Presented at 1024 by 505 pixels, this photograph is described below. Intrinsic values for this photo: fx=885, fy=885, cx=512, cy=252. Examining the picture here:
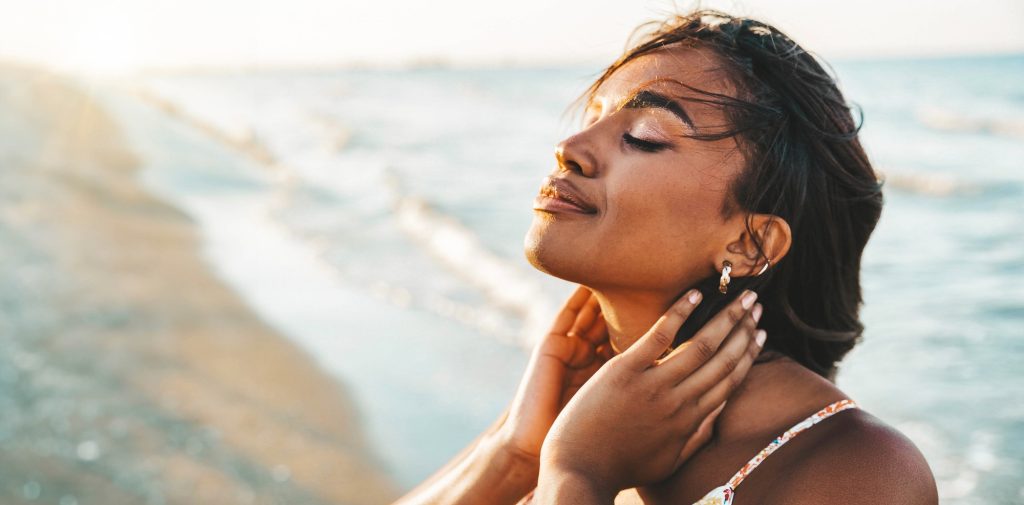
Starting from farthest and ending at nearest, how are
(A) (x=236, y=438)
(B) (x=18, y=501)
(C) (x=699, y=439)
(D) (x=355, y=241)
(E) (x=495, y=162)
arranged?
(E) (x=495, y=162) < (D) (x=355, y=241) < (A) (x=236, y=438) < (B) (x=18, y=501) < (C) (x=699, y=439)

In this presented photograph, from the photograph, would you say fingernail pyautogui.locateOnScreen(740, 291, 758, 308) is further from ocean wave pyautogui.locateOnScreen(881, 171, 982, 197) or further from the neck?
ocean wave pyautogui.locateOnScreen(881, 171, 982, 197)

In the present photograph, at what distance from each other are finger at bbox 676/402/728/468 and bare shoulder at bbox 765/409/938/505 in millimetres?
297

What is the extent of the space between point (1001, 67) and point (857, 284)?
51503 millimetres

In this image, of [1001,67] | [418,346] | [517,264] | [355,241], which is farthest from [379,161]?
[1001,67]

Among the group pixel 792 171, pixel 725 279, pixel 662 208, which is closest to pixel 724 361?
pixel 725 279

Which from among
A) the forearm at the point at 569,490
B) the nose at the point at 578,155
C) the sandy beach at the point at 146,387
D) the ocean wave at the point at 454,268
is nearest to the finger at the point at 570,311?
the nose at the point at 578,155

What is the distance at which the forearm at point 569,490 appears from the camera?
216 cm

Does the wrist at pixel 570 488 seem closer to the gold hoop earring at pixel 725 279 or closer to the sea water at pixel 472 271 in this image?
the gold hoop earring at pixel 725 279

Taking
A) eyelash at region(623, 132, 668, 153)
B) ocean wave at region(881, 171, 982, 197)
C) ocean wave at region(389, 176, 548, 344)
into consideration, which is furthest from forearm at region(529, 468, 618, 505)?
ocean wave at region(881, 171, 982, 197)

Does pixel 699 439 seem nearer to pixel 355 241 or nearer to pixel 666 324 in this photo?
pixel 666 324

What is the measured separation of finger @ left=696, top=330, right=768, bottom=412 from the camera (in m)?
2.33

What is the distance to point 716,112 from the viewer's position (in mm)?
2529

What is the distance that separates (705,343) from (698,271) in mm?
392

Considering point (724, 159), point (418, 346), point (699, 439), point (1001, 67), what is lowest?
point (1001, 67)
